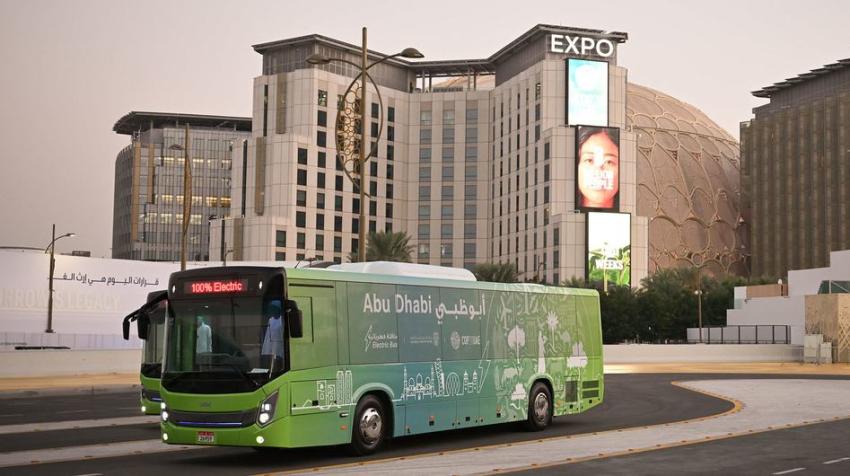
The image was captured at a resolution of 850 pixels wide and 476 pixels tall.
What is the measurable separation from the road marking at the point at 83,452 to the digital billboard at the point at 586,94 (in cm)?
11513

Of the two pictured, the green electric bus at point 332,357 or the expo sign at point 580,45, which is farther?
the expo sign at point 580,45

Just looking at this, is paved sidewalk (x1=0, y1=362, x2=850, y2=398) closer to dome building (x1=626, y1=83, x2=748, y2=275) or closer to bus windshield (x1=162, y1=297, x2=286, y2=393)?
bus windshield (x1=162, y1=297, x2=286, y2=393)

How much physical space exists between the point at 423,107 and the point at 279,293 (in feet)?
457

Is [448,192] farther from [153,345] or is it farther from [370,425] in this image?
[370,425]

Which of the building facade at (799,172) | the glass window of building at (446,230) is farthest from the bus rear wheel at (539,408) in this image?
the building facade at (799,172)

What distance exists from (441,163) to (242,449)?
136 metres

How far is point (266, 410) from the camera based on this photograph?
1554cm

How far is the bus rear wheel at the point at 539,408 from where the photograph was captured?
21594 mm

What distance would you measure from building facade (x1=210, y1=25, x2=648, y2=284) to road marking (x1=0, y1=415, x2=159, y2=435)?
306 ft

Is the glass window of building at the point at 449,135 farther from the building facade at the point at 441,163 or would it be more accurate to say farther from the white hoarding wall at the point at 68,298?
the white hoarding wall at the point at 68,298

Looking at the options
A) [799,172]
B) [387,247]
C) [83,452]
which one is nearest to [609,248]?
[387,247]

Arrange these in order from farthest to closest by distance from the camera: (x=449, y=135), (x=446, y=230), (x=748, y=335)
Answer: (x=449, y=135), (x=446, y=230), (x=748, y=335)

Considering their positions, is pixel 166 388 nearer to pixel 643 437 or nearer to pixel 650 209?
pixel 643 437

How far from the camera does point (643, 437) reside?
66.1 feet
